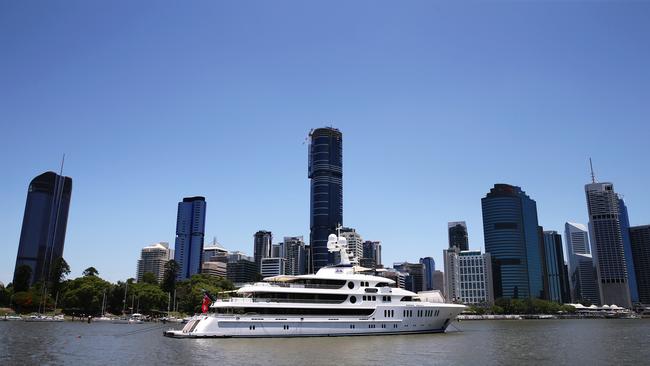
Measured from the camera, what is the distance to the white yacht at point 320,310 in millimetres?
43812

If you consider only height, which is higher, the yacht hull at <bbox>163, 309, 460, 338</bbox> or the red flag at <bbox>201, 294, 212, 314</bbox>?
the red flag at <bbox>201, 294, 212, 314</bbox>

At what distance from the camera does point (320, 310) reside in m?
46.5

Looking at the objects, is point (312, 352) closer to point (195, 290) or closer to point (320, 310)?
point (320, 310)

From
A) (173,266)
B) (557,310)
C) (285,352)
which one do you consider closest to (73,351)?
(285,352)

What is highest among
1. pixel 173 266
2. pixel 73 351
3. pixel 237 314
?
pixel 173 266

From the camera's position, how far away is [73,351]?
37.0 meters

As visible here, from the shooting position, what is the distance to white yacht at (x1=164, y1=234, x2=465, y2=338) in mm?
43812

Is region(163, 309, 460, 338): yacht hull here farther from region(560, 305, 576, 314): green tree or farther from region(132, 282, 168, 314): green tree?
region(560, 305, 576, 314): green tree

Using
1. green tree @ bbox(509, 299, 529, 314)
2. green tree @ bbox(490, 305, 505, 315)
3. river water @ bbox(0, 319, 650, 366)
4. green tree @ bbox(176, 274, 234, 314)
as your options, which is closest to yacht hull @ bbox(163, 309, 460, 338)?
river water @ bbox(0, 319, 650, 366)

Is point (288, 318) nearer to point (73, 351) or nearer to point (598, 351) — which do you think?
point (73, 351)

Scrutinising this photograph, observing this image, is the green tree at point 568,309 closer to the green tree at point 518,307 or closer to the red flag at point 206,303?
the green tree at point 518,307

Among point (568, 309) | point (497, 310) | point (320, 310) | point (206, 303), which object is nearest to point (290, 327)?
point (320, 310)

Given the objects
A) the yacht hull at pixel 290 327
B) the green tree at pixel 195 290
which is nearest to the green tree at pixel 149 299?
the green tree at pixel 195 290

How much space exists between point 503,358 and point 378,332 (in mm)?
15303
